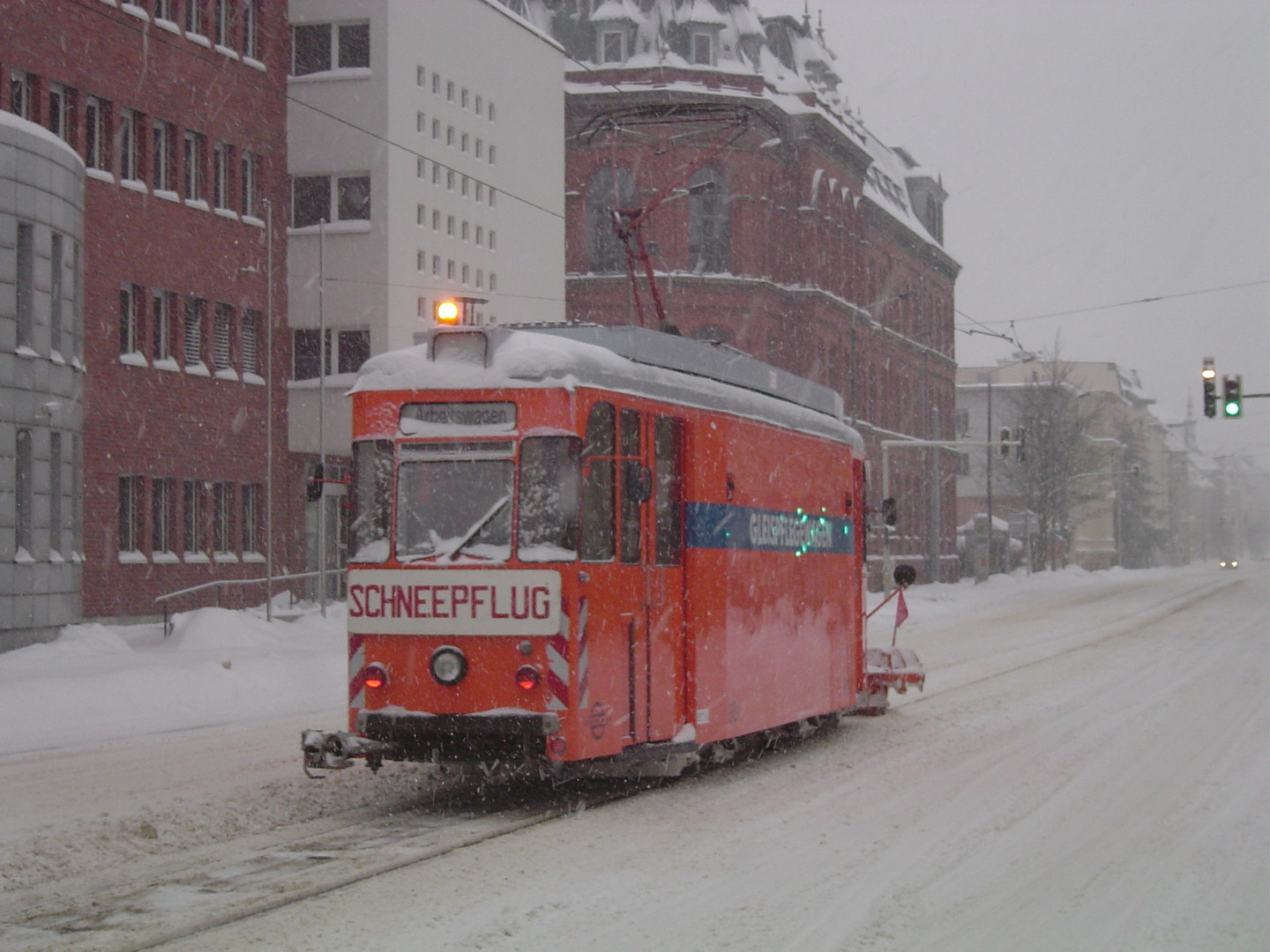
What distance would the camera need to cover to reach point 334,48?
1597 inches

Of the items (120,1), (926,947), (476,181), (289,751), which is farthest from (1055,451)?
(926,947)

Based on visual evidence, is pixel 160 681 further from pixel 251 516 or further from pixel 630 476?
pixel 251 516

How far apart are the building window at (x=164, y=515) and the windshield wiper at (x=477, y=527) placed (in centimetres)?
2533

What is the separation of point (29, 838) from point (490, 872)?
3051 millimetres

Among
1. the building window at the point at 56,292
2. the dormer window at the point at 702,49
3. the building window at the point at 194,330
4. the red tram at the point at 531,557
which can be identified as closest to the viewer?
the red tram at the point at 531,557

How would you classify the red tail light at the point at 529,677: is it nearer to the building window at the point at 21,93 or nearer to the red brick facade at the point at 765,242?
the building window at the point at 21,93

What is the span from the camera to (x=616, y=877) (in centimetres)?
871

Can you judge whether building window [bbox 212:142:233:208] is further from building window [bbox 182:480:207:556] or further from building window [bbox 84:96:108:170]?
building window [bbox 182:480:207:556]

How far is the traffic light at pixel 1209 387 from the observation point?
39.7 metres

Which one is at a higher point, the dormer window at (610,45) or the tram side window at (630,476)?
the dormer window at (610,45)

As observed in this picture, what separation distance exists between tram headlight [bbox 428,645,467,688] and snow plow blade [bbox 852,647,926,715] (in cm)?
693

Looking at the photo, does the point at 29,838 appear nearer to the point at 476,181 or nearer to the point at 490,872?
the point at 490,872

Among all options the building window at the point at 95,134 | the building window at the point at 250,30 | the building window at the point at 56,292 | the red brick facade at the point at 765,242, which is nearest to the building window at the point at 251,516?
the building window at the point at 95,134

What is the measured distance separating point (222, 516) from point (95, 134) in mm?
8303
